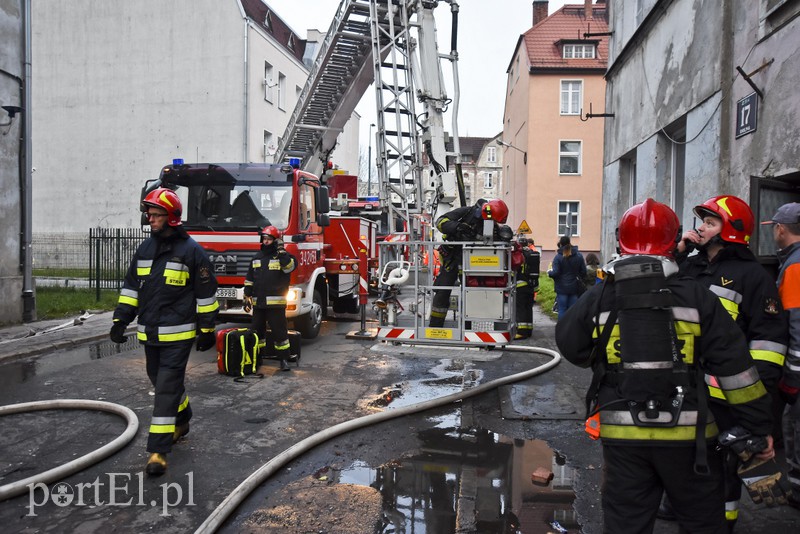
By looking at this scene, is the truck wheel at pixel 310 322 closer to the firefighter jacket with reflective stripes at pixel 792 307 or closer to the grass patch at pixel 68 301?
the grass patch at pixel 68 301

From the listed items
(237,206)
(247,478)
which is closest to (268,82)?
(237,206)

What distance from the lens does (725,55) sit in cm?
676

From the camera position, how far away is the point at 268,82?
24.0 m

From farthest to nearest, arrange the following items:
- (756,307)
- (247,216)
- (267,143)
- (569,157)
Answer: (569,157), (267,143), (247,216), (756,307)

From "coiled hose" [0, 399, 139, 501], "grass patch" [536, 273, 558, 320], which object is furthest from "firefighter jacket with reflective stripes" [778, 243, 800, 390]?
"grass patch" [536, 273, 558, 320]

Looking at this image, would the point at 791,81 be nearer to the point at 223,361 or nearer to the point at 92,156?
the point at 223,361

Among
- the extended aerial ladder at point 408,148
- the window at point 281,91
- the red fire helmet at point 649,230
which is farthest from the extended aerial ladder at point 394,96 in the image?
the window at point 281,91

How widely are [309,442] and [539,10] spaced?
35373 mm

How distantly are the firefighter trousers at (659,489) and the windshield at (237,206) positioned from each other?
6779 mm

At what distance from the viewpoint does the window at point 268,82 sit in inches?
938

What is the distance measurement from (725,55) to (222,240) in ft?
21.8

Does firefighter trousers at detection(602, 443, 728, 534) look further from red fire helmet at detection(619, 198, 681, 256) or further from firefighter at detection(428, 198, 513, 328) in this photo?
firefighter at detection(428, 198, 513, 328)

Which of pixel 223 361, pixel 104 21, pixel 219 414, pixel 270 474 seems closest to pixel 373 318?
pixel 223 361

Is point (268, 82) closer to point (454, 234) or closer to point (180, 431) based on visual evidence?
point (454, 234)
